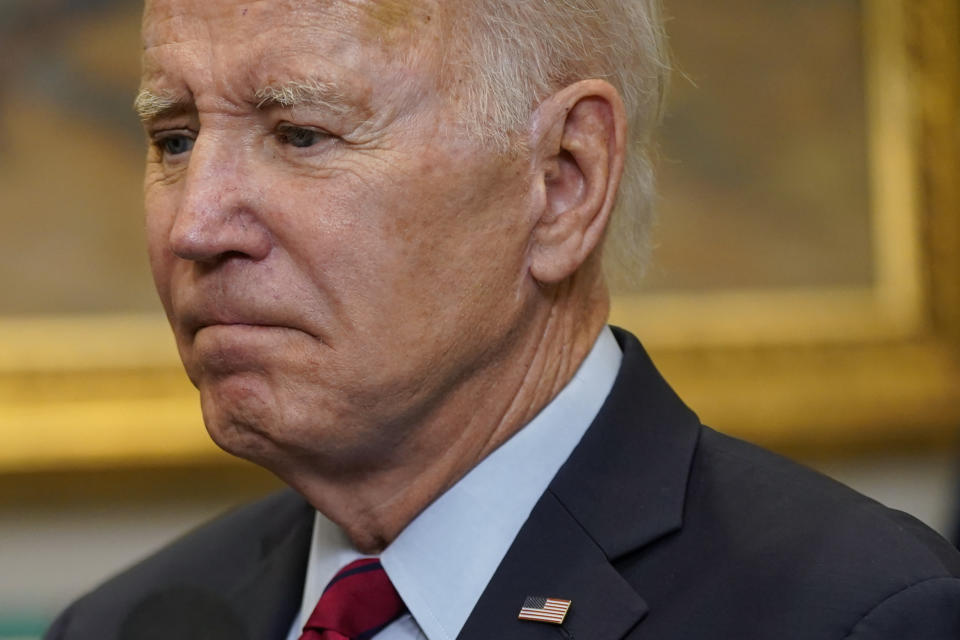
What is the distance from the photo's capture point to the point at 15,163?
14.0 feet

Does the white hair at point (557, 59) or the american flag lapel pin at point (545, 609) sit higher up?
the white hair at point (557, 59)

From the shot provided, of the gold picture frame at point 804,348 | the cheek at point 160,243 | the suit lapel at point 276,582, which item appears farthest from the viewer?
the gold picture frame at point 804,348

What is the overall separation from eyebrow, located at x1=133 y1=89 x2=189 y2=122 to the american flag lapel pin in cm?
95

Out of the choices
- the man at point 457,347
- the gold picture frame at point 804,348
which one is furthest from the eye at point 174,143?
the gold picture frame at point 804,348

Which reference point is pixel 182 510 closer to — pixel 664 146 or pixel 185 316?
pixel 664 146

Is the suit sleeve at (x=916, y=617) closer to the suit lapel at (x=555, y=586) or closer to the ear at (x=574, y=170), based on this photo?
the suit lapel at (x=555, y=586)

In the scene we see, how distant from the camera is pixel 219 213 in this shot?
1941mm

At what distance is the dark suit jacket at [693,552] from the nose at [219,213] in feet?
2.07

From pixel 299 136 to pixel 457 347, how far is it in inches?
16.1

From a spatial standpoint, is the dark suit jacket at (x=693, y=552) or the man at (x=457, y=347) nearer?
the dark suit jacket at (x=693, y=552)

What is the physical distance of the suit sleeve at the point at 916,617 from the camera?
1.76 metres

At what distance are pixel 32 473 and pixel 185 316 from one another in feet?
7.76

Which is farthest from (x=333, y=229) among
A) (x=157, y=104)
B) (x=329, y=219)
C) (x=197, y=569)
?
(x=197, y=569)

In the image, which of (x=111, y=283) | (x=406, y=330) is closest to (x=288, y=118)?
(x=406, y=330)
